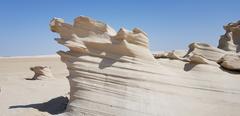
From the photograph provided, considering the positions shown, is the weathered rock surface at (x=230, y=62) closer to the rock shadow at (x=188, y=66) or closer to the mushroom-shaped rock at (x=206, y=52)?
the mushroom-shaped rock at (x=206, y=52)

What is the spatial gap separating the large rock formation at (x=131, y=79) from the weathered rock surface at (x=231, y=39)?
251cm

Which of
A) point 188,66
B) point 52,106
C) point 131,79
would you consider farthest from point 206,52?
point 52,106

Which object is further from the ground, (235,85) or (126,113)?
(235,85)

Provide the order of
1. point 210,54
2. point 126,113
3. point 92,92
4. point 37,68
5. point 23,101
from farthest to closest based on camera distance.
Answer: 1. point 37,68
2. point 23,101
3. point 210,54
4. point 92,92
5. point 126,113

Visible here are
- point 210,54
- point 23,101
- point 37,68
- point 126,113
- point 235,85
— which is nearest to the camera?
point 126,113

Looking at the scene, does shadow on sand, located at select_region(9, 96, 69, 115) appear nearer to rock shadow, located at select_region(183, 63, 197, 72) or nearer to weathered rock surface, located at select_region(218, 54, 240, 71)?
rock shadow, located at select_region(183, 63, 197, 72)

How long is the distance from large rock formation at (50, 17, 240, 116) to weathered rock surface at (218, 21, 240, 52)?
2.51 meters

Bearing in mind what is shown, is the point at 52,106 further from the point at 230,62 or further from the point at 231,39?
the point at 231,39

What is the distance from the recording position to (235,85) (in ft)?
32.4

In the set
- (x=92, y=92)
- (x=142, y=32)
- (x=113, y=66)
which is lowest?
(x=92, y=92)

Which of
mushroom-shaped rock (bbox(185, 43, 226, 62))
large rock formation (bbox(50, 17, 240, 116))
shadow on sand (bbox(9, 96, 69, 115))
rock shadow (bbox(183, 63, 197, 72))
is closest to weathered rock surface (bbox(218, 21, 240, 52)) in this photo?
mushroom-shaped rock (bbox(185, 43, 226, 62))

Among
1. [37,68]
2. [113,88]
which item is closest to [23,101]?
[113,88]

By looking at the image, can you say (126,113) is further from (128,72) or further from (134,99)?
(128,72)

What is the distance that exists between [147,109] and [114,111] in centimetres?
83
